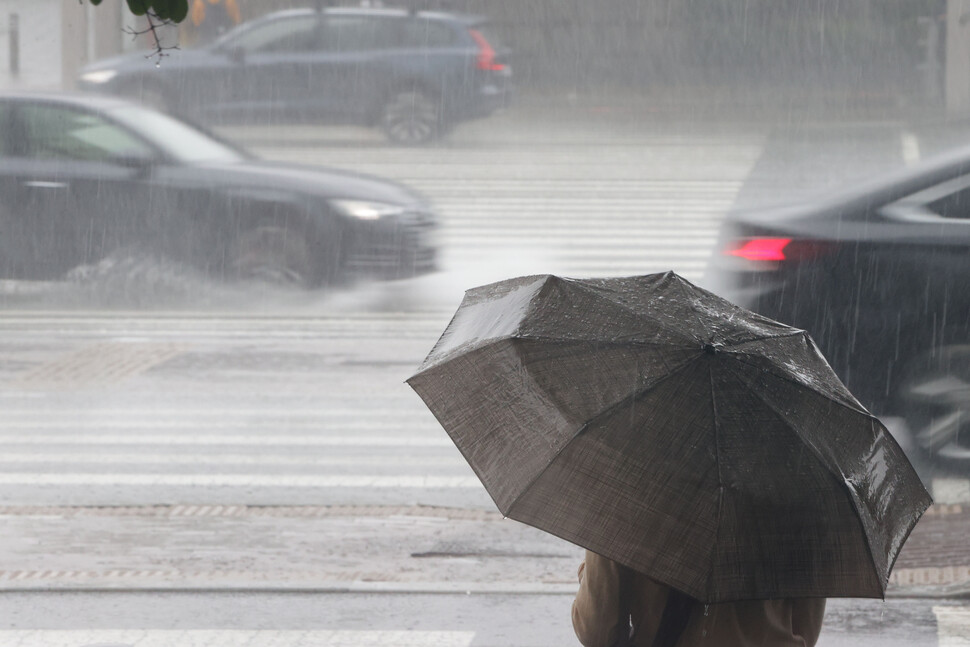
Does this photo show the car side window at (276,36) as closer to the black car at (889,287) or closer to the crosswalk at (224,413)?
the crosswalk at (224,413)

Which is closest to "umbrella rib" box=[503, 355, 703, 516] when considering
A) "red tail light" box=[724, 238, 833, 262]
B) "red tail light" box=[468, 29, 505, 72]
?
"red tail light" box=[724, 238, 833, 262]

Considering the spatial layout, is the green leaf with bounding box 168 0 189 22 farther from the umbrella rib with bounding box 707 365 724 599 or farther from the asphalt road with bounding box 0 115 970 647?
the asphalt road with bounding box 0 115 970 647

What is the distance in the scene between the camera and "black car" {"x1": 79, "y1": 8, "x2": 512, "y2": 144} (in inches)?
749

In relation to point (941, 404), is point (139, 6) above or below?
above

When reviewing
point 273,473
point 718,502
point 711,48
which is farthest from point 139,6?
point 711,48

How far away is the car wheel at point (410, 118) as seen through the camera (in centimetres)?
2073

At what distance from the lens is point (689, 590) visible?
229 cm

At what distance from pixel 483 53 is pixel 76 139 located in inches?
358

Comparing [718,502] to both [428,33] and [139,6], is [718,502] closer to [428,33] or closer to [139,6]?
[139,6]

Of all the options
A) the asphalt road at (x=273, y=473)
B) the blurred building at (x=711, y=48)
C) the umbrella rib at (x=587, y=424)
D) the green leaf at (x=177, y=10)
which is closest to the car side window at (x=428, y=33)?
the asphalt road at (x=273, y=473)

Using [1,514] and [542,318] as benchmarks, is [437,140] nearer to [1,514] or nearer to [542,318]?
[1,514]

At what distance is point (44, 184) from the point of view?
39.4 ft

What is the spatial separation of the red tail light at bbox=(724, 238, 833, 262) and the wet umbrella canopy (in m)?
4.34

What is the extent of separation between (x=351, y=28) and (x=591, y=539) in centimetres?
1769
